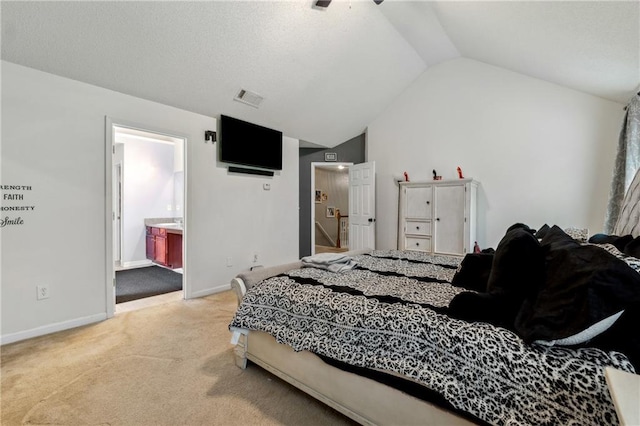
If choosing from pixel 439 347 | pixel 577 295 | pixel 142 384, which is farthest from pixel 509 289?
pixel 142 384

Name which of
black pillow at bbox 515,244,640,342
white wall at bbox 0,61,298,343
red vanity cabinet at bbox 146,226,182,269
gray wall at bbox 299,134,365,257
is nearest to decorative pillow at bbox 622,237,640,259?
black pillow at bbox 515,244,640,342

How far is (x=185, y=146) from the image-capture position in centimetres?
338

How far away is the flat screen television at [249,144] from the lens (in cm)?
364

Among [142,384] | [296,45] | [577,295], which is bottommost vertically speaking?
[142,384]

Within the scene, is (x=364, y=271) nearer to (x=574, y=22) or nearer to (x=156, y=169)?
(x=574, y=22)

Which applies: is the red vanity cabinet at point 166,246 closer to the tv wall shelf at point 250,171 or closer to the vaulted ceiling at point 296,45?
the tv wall shelf at point 250,171

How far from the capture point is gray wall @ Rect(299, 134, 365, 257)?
18.0ft

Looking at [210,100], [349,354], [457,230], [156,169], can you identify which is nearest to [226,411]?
[349,354]

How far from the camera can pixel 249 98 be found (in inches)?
138

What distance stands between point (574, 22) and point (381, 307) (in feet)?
8.64

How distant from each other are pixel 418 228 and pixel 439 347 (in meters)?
3.16

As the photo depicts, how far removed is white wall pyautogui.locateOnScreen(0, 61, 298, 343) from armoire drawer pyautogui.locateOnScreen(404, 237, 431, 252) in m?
2.94

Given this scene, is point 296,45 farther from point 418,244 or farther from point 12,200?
point 418,244

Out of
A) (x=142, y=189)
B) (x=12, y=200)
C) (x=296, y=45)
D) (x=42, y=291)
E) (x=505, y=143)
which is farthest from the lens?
(x=142, y=189)
